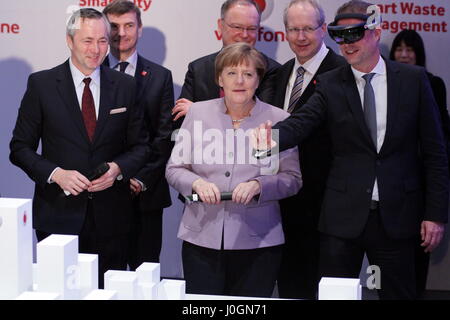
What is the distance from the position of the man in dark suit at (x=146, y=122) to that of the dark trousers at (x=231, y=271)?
84 cm

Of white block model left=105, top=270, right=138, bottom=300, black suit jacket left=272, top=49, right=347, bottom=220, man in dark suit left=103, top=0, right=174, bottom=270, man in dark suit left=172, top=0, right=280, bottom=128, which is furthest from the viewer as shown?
man in dark suit left=103, top=0, right=174, bottom=270

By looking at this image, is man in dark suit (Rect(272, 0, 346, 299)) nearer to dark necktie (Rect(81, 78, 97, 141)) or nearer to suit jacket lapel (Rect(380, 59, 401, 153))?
suit jacket lapel (Rect(380, 59, 401, 153))

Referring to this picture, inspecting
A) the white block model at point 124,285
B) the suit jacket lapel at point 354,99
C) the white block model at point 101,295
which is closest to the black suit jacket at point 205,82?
the suit jacket lapel at point 354,99

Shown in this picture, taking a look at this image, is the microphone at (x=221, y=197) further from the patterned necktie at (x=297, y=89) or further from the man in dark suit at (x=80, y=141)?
the patterned necktie at (x=297, y=89)

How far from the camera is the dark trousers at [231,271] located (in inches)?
120

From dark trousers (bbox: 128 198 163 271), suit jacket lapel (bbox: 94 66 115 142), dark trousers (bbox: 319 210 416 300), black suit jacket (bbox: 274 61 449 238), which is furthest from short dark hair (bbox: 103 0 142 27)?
dark trousers (bbox: 319 210 416 300)

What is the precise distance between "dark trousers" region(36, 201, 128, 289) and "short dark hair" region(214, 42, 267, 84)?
34.7 inches

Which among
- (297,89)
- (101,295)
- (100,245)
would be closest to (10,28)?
(100,245)

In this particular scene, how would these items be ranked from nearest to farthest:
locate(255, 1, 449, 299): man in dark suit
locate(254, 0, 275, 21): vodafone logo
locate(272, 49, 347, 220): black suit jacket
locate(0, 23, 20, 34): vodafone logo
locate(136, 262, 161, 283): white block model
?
locate(136, 262, 161, 283): white block model < locate(255, 1, 449, 299): man in dark suit < locate(272, 49, 347, 220): black suit jacket < locate(254, 0, 275, 21): vodafone logo < locate(0, 23, 20, 34): vodafone logo

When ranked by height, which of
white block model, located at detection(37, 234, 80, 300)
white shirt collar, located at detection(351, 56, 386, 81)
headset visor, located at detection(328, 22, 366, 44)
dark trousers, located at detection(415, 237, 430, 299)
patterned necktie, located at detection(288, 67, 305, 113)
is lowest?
dark trousers, located at detection(415, 237, 430, 299)

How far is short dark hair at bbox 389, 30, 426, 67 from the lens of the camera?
14.0ft

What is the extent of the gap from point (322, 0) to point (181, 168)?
193 centimetres

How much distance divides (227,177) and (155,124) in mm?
932

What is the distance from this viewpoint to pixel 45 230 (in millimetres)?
3330
